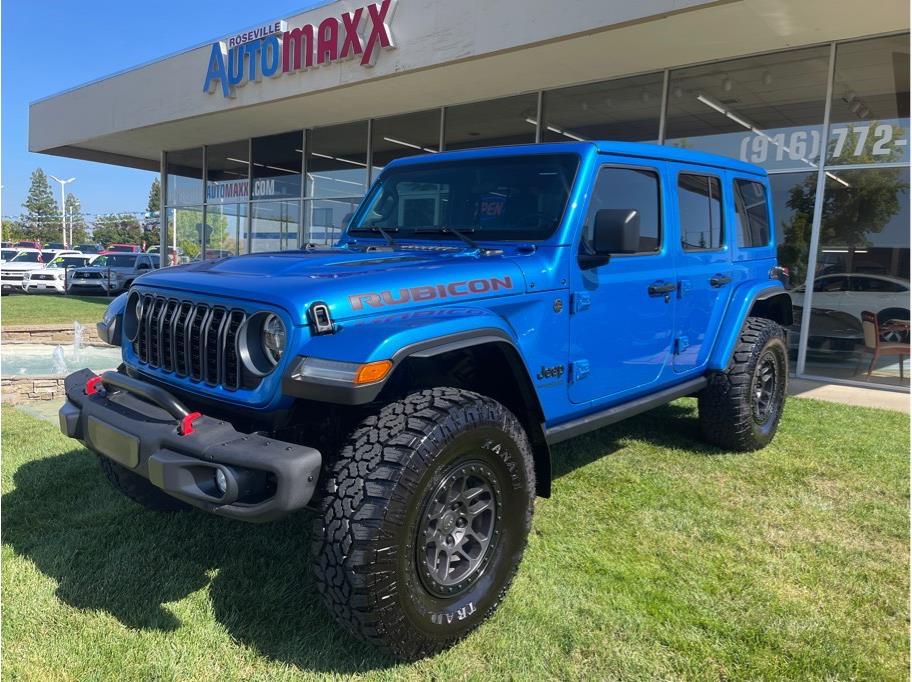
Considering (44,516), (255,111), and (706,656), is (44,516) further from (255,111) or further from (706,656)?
(255,111)

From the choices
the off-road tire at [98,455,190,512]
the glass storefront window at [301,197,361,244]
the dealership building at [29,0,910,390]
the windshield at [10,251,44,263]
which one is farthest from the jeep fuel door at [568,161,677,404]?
the windshield at [10,251,44,263]

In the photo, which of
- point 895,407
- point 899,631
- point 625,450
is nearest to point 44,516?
point 625,450

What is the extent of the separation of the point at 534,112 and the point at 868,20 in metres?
4.53

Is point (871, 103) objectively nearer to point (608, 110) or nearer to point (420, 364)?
point (608, 110)

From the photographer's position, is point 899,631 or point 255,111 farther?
point 255,111

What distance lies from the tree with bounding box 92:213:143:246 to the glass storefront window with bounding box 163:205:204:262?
284 feet

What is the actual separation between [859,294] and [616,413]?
5.63 metres

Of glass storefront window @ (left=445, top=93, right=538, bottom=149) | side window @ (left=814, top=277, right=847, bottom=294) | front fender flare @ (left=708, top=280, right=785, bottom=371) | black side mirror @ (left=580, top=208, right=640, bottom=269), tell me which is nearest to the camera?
black side mirror @ (left=580, top=208, right=640, bottom=269)

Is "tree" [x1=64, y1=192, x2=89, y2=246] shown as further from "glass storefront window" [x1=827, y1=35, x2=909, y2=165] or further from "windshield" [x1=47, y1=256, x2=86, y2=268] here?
"glass storefront window" [x1=827, y1=35, x2=909, y2=165]

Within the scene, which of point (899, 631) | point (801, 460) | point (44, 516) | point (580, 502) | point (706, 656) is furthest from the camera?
point (801, 460)

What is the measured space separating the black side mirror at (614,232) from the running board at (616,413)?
78 cm

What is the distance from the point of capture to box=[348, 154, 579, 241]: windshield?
10.8 feet

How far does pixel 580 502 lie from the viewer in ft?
12.6

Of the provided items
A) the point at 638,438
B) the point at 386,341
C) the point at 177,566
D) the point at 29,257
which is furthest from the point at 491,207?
the point at 29,257
